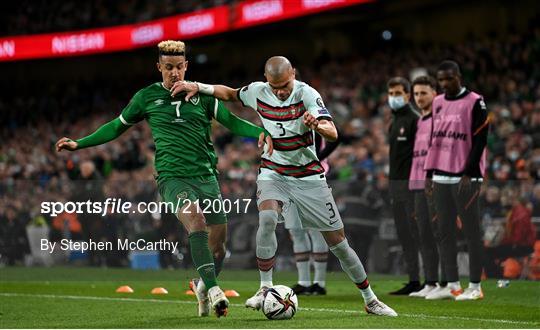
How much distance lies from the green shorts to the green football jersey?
0.19 ft

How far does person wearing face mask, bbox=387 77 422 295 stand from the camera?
11177 millimetres

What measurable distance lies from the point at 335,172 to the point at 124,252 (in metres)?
6.10

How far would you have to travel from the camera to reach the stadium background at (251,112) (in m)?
13.6

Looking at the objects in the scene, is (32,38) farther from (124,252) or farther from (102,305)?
(102,305)

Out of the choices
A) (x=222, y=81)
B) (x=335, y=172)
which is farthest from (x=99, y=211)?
(x=222, y=81)

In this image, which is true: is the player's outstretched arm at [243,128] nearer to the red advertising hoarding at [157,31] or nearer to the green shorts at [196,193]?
the green shorts at [196,193]

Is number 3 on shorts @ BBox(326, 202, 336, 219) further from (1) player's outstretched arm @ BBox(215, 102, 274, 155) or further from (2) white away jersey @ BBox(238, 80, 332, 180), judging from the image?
(1) player's outstretched arm @ BBox(215, 102, 274, 155)

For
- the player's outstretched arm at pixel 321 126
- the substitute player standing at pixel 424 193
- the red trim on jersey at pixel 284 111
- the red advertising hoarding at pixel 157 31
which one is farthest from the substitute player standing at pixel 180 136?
the red advertising hoarding at pixel 157 31

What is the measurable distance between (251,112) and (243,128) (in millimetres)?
17538

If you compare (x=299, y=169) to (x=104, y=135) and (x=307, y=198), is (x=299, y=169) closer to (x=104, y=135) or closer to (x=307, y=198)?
(x=307, y=198)

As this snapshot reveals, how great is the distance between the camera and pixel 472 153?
1020 cm

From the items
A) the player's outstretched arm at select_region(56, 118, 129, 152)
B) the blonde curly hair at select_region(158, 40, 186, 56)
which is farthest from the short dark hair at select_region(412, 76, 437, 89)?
the player's outstretched arm at select_region(56, 118, 129, 152)

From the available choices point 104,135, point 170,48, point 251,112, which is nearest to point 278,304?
point 104,135

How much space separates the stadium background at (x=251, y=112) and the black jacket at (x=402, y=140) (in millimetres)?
1854
